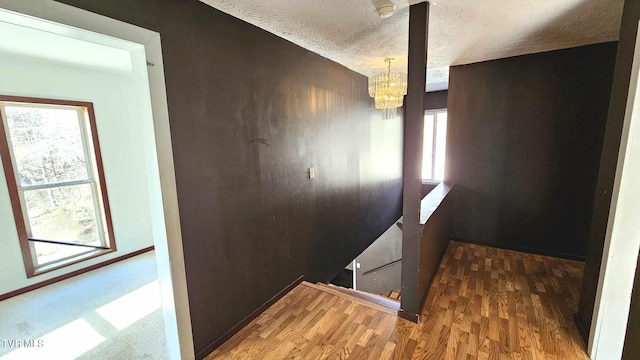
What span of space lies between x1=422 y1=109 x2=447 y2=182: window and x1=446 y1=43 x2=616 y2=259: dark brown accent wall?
199cm

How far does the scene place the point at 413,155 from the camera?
203cm

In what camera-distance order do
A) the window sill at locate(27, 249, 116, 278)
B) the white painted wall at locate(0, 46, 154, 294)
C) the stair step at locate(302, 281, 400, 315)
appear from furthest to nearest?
the window sill at locate(27, 249, 116, 278) < the white painted wall at locate(0, 46, 154, 294) < the stair step at locate(302, 281, 400, 315)

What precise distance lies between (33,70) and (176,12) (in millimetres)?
2667

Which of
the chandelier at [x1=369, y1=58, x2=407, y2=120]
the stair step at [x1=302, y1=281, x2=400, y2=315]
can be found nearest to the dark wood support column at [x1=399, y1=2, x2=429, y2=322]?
the stair step at [x1=302, y1=281, x2=400, y2=315]

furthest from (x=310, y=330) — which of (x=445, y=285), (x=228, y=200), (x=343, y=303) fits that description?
(x=445, y=285)

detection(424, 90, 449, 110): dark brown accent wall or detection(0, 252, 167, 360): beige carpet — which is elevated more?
detection(424, 90, 449, 110): dark brown accent wall

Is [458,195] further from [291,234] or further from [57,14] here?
[57,14]

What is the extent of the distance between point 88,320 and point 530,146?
4.91 meters

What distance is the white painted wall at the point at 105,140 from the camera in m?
2.83

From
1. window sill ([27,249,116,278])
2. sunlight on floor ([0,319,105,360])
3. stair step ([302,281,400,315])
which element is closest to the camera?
sunlight on floor ([0,319,105,360])

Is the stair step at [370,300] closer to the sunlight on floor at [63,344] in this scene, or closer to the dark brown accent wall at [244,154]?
the dark brown accent wall at [244,154]

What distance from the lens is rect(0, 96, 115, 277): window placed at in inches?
115

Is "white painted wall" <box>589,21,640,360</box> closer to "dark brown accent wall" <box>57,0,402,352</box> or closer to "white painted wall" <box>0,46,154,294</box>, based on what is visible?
"dark brown accent wall" <box>57,0,402,352</box>

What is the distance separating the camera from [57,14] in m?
1.17
